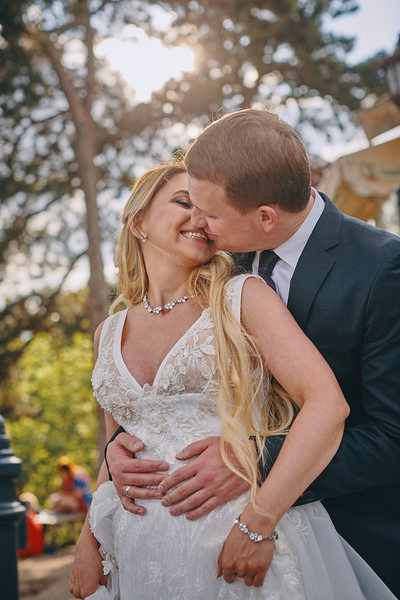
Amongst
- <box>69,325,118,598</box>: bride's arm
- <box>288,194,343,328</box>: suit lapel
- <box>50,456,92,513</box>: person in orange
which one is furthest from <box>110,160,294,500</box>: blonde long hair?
<box>50,456,92,513</box>: person in orange

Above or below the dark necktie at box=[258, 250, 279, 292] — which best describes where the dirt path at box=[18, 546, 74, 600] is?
below

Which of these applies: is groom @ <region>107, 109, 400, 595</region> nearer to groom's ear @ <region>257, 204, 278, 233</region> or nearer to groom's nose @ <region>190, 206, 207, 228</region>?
groom's ear @ <region>257, 204, 278, 233</region>

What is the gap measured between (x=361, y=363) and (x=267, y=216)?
0.62 meters

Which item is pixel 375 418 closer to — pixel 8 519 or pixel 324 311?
pixel 324 311

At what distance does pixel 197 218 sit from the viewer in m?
2.47

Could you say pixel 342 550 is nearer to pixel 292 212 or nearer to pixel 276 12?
pixel 292 212

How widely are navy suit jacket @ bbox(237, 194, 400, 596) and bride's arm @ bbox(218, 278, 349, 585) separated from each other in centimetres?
9

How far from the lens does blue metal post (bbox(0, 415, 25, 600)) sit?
11.8 ft

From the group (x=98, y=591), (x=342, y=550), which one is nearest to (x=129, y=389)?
(x=98, y=591)

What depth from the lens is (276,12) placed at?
9.91 meters

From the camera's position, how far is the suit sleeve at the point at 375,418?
2.04 metres

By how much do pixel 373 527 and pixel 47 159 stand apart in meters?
11.2

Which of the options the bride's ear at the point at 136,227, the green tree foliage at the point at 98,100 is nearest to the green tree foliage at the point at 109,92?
the green tree foliage at the point at 98,100

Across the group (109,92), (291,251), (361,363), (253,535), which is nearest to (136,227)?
(291,251)
